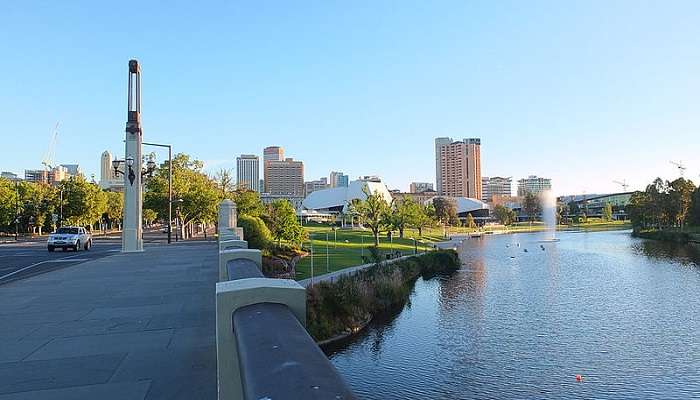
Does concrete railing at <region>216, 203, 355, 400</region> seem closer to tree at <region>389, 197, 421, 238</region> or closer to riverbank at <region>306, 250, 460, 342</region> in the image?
riverbank at <region>306, 250, 460, 342</region>

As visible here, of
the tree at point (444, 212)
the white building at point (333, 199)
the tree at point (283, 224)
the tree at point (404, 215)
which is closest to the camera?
the tree at point (283, 224)

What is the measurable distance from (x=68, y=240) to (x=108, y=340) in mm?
23211

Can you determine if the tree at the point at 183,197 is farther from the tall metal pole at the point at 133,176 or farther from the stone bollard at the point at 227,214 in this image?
the stone bollard at the point at 227,214

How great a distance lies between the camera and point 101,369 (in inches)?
197

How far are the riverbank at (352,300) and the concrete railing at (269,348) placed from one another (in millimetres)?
12241

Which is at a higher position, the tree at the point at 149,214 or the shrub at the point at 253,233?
the tree at the point at 149,214

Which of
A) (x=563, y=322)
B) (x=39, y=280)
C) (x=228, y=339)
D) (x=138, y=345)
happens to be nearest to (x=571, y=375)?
(x=563, y=322)

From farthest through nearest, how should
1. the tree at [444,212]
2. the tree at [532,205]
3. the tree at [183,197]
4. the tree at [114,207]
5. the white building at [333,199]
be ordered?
the tree at [532,205] < the white building at [333,199] < the tree at [444,212] < the tree at [114,207] < the tree at [183,197]

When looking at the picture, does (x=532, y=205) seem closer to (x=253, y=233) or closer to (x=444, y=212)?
(x=444, y=212)

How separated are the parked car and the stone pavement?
16035 mm

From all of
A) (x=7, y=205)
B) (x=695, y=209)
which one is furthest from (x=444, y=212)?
(x=7, y=205)

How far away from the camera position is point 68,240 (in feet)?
86.2

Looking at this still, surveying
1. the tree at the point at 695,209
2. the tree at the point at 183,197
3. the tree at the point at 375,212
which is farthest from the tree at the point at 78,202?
the tree at the point at 695,209

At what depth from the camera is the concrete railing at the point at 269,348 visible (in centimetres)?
162
